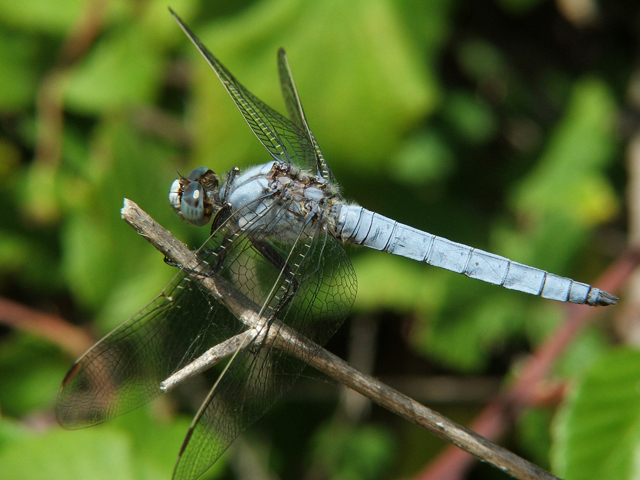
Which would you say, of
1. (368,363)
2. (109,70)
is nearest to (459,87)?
(368,363)

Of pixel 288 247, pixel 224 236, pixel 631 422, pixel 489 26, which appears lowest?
pixel 224 236

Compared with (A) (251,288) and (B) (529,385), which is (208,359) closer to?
(A) (251,288)

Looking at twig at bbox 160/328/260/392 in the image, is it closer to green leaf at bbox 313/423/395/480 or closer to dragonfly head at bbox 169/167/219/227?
dragonfly head at bbox 169/167/219/227

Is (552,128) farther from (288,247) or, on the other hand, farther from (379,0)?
(288,247)

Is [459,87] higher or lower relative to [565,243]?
higher

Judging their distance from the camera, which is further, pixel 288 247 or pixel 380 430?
pixel 380 430

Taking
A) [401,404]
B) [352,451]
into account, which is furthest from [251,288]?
[352,451]
